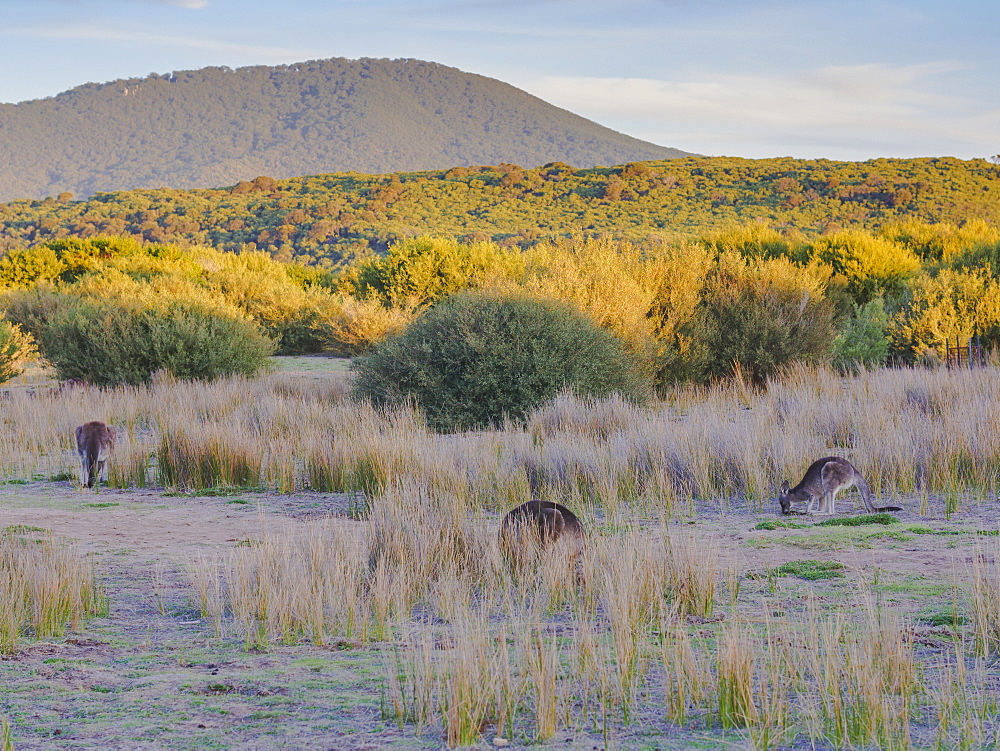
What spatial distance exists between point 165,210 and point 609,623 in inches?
2610

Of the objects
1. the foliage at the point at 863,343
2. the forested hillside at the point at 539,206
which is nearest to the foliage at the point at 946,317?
the foliage at the point at 863,343

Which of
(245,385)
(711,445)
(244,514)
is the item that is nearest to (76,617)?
(244,514)

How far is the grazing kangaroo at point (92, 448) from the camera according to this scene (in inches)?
349

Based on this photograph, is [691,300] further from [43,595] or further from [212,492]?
[43,595]

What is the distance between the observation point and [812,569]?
17.9 feet

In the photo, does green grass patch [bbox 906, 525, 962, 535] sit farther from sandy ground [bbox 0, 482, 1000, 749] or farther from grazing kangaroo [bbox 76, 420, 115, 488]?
grazing kangaroo [bbox 76, 420, 115, 488]

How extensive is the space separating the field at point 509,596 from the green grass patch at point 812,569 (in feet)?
0.09

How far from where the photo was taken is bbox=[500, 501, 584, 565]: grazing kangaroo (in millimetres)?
5316

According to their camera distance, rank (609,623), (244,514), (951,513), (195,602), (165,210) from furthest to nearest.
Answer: (165,210) < (244,514) < (951,513) < (195,602) < (609,623)

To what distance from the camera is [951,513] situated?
6.91 meters

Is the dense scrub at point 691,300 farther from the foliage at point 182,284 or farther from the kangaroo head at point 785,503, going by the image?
the kangaroo head at point 785,503

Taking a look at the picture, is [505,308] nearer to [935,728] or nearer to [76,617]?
[76,617]

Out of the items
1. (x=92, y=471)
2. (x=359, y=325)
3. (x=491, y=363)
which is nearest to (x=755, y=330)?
(x=491, y=363)

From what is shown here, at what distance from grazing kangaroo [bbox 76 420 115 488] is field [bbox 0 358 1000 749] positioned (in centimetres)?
16
